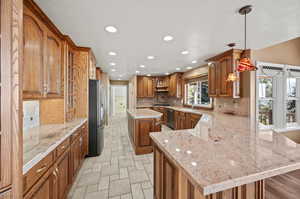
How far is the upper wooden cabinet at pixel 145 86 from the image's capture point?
6523 millimetres

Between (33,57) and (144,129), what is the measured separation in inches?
94.9

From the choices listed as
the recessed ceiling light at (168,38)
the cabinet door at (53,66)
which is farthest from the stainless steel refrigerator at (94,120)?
the recessed ceiling light at (168,38)

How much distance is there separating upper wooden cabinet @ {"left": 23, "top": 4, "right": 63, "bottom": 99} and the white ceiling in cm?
21

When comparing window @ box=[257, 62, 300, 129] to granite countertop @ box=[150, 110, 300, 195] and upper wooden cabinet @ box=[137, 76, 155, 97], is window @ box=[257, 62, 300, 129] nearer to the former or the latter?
granite countertop @ box=[150, 110, 300, 195]

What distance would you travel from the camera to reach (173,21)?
70.1 inches

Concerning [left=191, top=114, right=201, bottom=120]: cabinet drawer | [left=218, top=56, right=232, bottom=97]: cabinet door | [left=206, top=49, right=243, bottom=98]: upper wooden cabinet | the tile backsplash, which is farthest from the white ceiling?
[left=191, top=114, right=201, bottom=120]: cabinet drawer

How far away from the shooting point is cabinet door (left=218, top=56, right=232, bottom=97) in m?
2.92

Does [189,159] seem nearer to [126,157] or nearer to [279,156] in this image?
[279,156]

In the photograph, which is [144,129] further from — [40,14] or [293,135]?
[293,135]

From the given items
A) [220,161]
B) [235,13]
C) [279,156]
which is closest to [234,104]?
[235,13]

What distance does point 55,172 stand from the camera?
1.27 metres

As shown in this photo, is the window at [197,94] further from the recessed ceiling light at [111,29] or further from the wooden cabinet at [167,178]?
the recessed ceiling light at [111,29]

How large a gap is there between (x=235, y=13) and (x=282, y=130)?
11.8 ft

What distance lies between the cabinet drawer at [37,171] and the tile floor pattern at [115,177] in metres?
0.96
